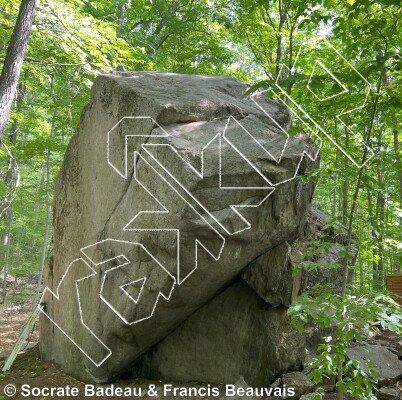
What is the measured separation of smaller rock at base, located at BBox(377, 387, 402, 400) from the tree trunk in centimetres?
610

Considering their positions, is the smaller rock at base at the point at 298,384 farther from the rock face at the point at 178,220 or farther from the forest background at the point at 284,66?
the forest background at the point at 284,66

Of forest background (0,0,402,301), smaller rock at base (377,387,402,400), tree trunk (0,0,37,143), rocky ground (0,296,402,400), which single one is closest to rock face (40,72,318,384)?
rocky ground (0,296,402,400)

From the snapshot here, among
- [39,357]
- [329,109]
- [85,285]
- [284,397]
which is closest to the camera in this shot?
[329,109]

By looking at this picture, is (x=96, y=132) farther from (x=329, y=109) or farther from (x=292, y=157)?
(x=329, y=109)

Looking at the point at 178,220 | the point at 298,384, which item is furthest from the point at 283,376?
the point at 178,220

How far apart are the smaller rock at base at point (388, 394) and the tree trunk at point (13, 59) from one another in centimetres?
610

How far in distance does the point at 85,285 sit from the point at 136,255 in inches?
50.4

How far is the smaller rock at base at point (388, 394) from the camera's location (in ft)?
14.4

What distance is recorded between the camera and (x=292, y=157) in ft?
15.0

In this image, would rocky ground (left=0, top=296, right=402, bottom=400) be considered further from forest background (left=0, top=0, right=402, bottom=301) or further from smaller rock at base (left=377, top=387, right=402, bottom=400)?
forest background (left=0, top=0, right=402, bottom=301)

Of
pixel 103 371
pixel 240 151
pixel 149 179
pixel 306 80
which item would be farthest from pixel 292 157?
pixel 103 371

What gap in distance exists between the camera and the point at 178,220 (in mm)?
4246

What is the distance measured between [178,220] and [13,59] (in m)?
3.74

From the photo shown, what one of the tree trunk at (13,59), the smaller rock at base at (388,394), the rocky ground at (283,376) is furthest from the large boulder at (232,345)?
the tree trunk at (13,59)
